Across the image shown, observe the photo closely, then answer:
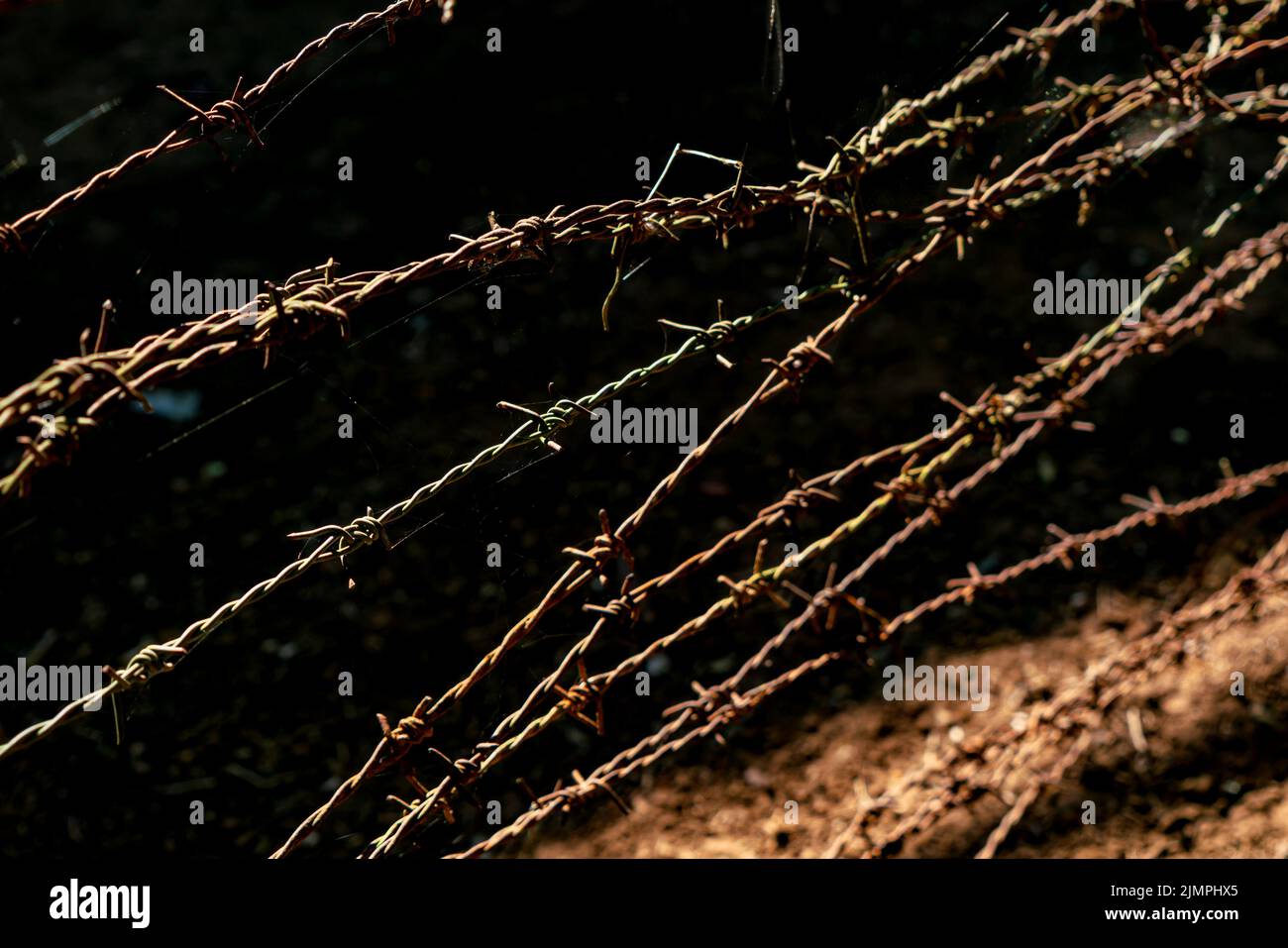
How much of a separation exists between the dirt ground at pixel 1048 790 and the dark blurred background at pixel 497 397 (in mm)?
141

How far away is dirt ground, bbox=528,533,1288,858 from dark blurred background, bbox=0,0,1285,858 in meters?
0.14

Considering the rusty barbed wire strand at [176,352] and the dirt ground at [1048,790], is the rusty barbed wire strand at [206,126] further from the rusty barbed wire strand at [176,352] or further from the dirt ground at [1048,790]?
the dirt ground at [1048,790]

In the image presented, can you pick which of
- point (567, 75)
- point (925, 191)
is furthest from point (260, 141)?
point (567, 75)

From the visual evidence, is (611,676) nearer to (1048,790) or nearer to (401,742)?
(401,742)

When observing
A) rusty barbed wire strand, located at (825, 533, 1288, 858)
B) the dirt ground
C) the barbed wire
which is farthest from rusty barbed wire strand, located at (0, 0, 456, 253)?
the dirt ground

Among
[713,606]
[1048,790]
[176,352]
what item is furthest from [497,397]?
[1048,790]

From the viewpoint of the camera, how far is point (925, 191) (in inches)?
74.3

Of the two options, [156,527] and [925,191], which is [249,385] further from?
[925,191]

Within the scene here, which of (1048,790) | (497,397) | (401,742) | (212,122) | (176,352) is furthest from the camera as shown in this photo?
(1048,790)

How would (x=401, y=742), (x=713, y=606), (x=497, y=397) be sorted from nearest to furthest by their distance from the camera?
(x=401, y=742) → (x=713, y=606) → (x=497, y=397)

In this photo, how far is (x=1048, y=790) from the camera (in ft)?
7.51

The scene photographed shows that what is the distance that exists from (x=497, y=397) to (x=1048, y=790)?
1.57m

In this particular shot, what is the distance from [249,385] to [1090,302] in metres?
3.41
